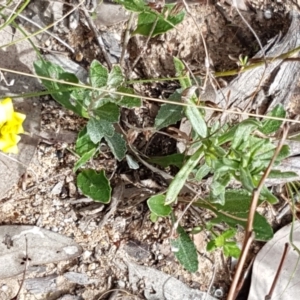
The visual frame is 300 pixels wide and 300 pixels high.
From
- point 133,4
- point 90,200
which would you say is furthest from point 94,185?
point 133,4

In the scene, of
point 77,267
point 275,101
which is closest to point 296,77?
point 275,101

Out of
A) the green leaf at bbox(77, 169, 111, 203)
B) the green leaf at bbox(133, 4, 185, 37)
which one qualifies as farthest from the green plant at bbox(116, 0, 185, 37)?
the green leaf at bbox(77, 169, 111, 203)

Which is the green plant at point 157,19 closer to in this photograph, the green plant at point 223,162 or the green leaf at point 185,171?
the green plant at point 223,162

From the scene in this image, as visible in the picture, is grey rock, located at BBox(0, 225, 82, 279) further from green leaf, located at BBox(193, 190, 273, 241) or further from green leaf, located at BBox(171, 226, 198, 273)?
green leaf, located at BBox(193, 190, 273, 241)

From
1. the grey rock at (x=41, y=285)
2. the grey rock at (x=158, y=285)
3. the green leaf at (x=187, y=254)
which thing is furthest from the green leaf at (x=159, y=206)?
the grey rock at (x=41, y=285)

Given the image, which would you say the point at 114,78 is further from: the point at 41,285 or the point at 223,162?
the point at 41,285

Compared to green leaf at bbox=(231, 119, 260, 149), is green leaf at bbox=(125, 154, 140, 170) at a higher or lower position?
lower
